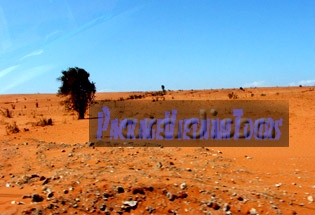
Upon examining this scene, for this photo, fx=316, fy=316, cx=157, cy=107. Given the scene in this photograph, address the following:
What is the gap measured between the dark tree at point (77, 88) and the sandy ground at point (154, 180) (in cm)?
991

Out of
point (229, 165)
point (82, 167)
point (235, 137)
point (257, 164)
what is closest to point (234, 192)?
point (229, 165)

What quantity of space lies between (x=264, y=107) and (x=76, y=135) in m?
10.9

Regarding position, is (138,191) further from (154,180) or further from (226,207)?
(226,207)

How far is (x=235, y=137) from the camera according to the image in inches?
476

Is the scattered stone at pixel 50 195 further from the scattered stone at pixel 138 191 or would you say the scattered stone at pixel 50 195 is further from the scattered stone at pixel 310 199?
the scattered stone at pixel 310 199

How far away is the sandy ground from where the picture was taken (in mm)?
5117

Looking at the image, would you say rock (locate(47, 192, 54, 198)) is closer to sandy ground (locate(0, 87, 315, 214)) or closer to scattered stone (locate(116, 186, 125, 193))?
sandy ground (locate(0, 87, 315, 214))

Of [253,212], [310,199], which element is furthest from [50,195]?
[310,199]

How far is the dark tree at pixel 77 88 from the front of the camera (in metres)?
19.4

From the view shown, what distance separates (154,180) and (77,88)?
14.7m

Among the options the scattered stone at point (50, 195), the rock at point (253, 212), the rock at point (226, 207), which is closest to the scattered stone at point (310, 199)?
the rock at point (253, 212)

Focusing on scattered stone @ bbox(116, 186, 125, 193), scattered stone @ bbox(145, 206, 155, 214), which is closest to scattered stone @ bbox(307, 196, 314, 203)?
scattered stone @ bbox(145, 206, 155, 214)

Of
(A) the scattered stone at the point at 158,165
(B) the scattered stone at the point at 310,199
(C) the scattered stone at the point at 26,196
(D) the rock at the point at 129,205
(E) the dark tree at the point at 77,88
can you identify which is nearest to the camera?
(D) the rock at the point at 129,205

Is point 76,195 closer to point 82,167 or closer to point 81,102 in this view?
point 82,167
